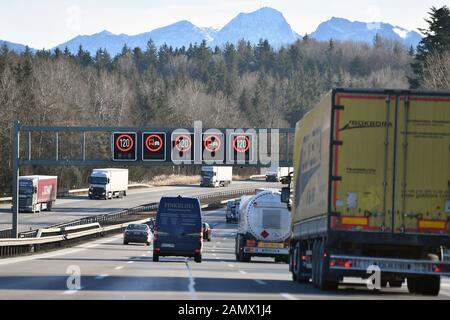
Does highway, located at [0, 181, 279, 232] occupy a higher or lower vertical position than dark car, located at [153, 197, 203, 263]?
lower

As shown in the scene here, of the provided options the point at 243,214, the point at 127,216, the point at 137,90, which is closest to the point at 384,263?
the point at 243,214

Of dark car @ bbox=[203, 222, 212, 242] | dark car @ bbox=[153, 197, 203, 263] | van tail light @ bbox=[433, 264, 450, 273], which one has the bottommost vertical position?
dark car @ bbox=[203, 222, 212, 242]

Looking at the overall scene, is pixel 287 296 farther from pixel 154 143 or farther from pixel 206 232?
pixel 206 232

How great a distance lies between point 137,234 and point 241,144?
8874mm

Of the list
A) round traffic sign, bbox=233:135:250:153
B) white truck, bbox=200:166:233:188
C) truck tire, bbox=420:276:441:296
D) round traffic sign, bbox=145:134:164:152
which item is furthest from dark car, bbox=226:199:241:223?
truck tire, bbox=420:276:441:296

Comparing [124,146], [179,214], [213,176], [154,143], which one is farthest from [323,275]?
[213,176]

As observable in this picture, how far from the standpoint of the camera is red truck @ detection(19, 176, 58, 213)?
92.2 m

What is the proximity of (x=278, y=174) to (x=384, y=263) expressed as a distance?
133466 millimetres

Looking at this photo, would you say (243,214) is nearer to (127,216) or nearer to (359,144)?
(359,144)

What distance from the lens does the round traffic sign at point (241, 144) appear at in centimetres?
6656

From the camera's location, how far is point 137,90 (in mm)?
199875

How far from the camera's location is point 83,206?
104m

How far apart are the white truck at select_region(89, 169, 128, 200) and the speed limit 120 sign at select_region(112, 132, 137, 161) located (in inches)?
1776

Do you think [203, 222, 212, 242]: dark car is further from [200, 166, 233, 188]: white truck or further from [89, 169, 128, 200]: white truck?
[200, 166, 233, 188]: white truck
